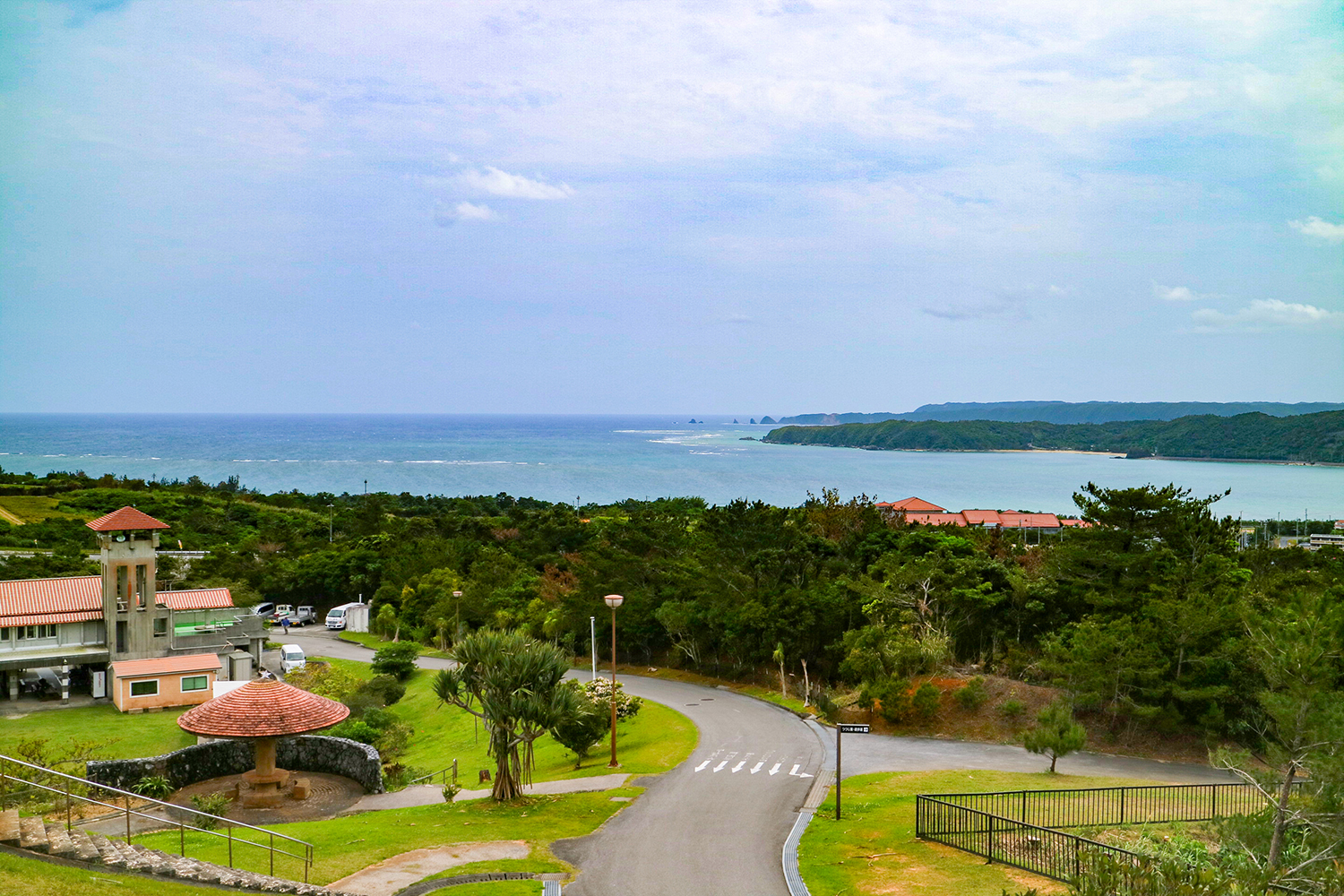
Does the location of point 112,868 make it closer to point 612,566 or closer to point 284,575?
point 612,566

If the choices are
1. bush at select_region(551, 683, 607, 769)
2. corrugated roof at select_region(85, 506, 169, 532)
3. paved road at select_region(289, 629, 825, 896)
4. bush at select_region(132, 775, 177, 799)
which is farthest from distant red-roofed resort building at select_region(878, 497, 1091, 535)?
bush at select_region(132, 775, 177, 799)

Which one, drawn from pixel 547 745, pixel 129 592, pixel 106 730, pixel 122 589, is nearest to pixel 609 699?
pixel 547 745

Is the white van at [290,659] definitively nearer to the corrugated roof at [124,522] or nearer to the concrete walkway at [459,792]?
the corrugated roof at [124,522]

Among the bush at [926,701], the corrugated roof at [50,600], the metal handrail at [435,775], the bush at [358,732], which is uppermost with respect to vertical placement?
the corrugated roof at [50,600]

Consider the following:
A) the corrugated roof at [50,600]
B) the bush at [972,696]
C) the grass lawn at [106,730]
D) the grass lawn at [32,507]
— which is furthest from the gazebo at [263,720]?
the grass lawn at [32,507]

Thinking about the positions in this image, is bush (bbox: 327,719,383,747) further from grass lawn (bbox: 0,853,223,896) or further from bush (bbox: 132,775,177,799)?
grass lawn (bbox: 0,853,223,896)

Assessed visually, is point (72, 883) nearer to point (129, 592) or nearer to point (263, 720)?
point (263, 720)

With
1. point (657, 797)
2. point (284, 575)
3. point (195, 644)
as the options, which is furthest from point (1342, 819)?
point (284, 575)
